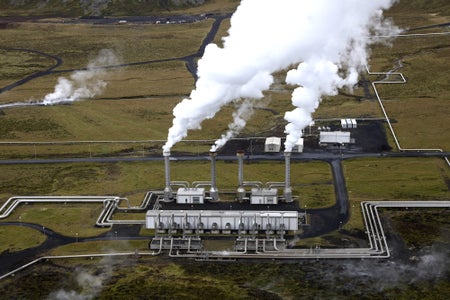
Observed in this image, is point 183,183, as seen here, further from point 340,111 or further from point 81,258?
point 340,111

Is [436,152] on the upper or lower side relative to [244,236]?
upper

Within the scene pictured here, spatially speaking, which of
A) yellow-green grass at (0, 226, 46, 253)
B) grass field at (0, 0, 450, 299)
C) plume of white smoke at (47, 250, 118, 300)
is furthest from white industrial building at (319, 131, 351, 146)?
yellow-green grass at (0, 226, 46, 253)

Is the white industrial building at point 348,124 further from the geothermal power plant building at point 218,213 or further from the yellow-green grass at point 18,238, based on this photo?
the yellow-green grass at point 18,238

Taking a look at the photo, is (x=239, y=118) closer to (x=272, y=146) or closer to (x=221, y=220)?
(x=272, y=146)

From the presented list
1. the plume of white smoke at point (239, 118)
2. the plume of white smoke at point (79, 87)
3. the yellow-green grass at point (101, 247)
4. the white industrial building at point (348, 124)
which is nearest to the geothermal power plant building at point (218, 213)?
the yellow-green grass at point (101, 247)

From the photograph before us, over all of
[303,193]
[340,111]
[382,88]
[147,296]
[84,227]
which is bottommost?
[147,296]

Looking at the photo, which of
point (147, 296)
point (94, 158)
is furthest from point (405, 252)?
point (94, 158)
